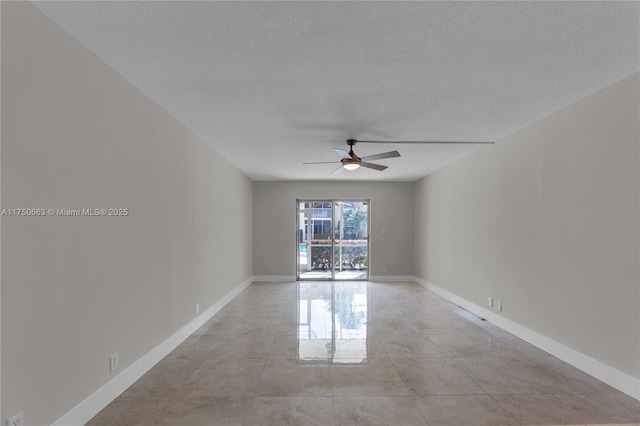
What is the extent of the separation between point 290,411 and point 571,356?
2.73m

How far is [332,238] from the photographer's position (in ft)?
27.3

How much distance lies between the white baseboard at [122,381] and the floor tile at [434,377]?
89.9 inches

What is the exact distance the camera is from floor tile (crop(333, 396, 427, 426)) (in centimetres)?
228

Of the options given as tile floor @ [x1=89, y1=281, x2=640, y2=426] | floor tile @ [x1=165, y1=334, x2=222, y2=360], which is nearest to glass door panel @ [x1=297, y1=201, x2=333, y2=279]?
tile floor @ [x1=89, y1=281, x2=640, y2=426]

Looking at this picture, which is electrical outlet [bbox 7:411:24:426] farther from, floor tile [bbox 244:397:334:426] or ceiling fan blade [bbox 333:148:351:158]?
ceiling fan blade [bbox 333:148:351:158]

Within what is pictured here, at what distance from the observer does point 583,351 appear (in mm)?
3055

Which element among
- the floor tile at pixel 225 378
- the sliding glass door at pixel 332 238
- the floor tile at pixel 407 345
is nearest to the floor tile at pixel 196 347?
the floor tile at pixel 225 378

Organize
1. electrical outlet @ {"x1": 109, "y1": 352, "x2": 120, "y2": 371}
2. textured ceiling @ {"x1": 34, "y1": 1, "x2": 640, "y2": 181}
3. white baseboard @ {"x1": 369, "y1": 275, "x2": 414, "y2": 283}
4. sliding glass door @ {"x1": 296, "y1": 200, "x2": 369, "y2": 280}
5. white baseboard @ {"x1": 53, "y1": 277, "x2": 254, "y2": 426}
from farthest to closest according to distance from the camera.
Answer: sliding glass door @ {"x1": 296, "y1": 200, "x2": 369, "y2": 280} < white baseboard @ {"x1": 369, "y1": 275, "x2": 414, "y2": 283} < electrical outlet @ {"x1": 109, "y1": 352, "x2": 120, "y2": 371} < white baseboard @ {"x1": 53, "y1": 277, "x2": 254, "y2": 426} < textured ceiling @ {"x1": 34, "y1": 1, "x2": 640, "y2": 181}

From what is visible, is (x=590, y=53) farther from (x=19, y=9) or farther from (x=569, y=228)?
(x=19, y=9)

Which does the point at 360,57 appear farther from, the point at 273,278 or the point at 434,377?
the point at 273,278

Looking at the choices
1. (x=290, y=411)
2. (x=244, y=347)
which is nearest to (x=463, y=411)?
(x=290, y=411)

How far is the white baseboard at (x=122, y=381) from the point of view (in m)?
2.14

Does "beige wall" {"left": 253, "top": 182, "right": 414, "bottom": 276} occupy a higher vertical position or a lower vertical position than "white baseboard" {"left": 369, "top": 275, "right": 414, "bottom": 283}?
higher

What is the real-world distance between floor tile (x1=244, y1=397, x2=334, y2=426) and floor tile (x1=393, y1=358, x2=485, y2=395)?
2.55 ft
